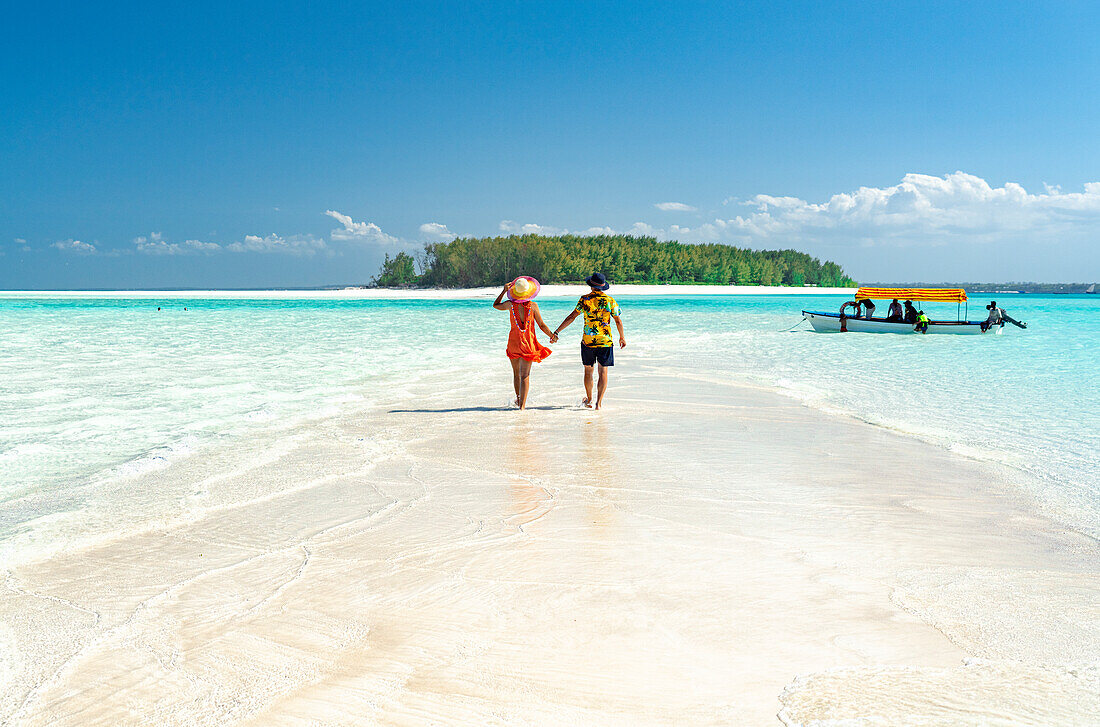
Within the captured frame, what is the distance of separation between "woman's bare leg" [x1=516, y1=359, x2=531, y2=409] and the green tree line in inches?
3763

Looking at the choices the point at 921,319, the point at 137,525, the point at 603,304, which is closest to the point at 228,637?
the point at 137,525

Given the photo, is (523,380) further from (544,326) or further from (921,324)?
(921,324)

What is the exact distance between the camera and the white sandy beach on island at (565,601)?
2504 millimetres

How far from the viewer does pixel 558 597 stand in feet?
11.0

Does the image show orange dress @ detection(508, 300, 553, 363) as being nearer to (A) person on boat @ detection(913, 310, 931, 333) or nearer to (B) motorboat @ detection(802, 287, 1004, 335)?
(B) motorboat @ detection(802, 287, 1004, 335)

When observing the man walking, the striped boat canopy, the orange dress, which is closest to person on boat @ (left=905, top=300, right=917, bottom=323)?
the striped boat canopy

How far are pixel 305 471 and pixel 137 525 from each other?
153cm

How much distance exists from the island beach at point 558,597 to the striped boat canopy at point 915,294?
2149 centimetres

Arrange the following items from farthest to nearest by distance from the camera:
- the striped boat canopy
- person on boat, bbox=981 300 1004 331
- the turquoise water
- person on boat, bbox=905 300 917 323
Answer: person on boat, bbox=981 300 1004 331 → the striped boat canopy → person on boat, bbox=905 300 917 323 → the turquoise water

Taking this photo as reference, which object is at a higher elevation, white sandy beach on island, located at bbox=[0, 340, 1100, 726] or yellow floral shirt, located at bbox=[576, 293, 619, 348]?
yellow floral shirt, located at bbox=[576, 293, 619, 348]

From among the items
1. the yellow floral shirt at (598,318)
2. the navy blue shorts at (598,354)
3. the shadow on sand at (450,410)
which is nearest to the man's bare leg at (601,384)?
the navy blue shorts at (598,354)

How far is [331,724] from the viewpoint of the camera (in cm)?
238

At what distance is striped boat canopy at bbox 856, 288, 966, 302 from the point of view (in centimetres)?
2534

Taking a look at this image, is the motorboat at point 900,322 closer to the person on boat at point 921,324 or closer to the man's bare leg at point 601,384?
the person on boat at point 921,324
